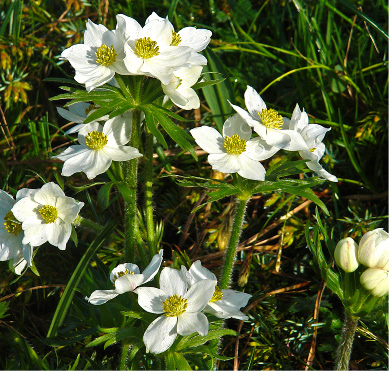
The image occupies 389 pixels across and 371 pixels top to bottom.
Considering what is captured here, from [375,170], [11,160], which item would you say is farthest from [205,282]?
[11,160]

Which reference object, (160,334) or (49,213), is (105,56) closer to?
(49,213)

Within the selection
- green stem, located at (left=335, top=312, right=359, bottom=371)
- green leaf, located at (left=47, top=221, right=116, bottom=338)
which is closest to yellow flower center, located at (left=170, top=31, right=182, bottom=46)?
green leaf, located at (left=47, top=221, right=116, bottom=338)

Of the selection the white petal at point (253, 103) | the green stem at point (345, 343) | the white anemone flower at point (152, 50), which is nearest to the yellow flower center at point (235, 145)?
the white petal at point (253, 103)

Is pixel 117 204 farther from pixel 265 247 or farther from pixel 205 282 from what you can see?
pixel 205 282

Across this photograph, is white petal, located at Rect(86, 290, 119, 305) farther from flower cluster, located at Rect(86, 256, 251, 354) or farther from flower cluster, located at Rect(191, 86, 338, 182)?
flower cluster, located at Rect(191, 86, 338, 182)

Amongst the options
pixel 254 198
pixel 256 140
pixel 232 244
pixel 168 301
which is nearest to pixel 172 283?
pixel 168 301

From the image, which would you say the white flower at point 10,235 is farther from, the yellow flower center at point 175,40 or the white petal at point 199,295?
the yellow flower center at point 175,40
